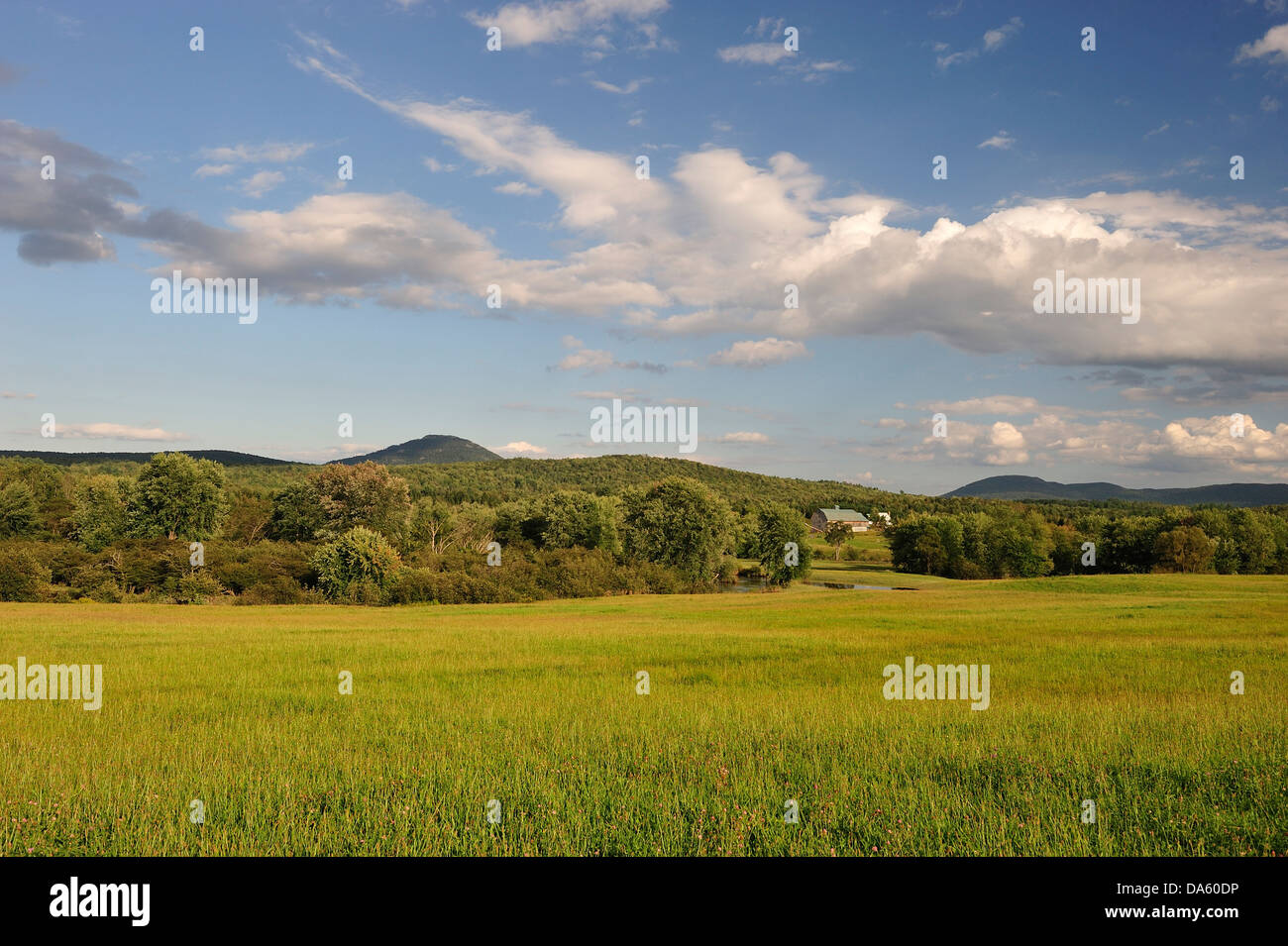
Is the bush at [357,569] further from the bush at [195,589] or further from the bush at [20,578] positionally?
the bush at [20,578]

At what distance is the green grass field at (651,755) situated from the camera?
6.59 meters

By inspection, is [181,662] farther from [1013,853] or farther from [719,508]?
[719,508]

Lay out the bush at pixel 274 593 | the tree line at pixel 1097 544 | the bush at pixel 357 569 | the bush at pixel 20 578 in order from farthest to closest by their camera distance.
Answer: the tree line at pixel 1097 544
the bush at pixel 274 593
the bush at pixel 357 569
the bush at pixel 20 578

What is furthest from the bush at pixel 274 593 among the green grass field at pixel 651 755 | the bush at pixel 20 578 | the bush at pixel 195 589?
the green grass field at pixel 651 755

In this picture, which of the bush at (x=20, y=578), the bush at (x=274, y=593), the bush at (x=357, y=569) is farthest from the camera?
the bush at (x=274, y=593)

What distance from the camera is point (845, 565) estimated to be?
12925cm

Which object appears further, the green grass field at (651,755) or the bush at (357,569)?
the bush at (357,569)
